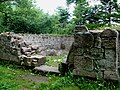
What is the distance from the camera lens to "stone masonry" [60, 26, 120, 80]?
4.48 metres

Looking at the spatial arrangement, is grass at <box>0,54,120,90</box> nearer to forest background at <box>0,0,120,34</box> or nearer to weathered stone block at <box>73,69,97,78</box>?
weathered stone block at <box>73,69,97,78</box>

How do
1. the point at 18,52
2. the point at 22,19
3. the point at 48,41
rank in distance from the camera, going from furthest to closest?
the point at 22,19 < the point at 48,41 < the point at 18,52

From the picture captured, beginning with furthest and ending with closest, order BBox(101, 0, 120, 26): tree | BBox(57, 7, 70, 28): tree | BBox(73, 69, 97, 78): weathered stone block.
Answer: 1. BBox(57, 7, 70, 28): tree
2. BBox(101, 0, 120, 26): tree
3. BBox(73, 69, 97, 78): weathered stone block

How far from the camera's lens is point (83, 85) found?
4.73 meters

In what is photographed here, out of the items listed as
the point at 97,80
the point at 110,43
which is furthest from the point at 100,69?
the point at 110,43

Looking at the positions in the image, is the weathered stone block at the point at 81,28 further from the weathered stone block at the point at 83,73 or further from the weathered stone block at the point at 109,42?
the weathered stone block at the point at 83,73

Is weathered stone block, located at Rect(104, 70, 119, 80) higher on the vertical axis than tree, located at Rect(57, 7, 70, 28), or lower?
lower

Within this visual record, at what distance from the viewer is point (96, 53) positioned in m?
4.74

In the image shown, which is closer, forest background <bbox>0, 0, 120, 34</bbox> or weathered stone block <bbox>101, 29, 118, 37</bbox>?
weathered stone block <bbox>101, 29, 118, 37</bbox>

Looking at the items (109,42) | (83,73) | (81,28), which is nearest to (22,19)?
(81,28)

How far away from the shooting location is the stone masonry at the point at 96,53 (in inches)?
176

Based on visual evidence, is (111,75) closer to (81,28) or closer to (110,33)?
(110,33)

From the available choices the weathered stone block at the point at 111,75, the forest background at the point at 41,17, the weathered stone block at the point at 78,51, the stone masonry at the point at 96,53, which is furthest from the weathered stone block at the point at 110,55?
the forest background at the point at 41,17

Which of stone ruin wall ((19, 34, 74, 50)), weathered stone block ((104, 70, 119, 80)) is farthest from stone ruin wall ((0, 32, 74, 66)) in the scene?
stone ruin wall ((19, 34, 74, 50))
